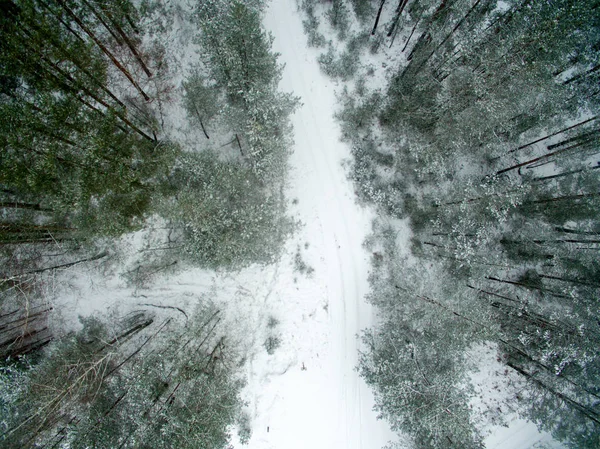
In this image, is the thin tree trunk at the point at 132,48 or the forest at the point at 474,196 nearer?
the forest at the point at 474,196

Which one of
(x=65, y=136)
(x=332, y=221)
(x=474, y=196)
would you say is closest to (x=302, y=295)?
(x=332, y=221)

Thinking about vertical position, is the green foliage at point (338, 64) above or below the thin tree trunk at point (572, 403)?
above

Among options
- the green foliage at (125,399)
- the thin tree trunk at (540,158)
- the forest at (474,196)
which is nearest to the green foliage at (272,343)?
the green foliage at (125,399)

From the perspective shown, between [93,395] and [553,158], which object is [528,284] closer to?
[553,158]

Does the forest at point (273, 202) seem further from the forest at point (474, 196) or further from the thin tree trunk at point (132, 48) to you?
the thin tree trunk at point (132, 48)

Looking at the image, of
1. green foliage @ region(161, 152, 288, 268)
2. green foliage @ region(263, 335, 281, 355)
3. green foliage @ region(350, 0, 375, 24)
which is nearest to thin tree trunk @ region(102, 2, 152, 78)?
green foliage @ region(161, 152, 288, 268)

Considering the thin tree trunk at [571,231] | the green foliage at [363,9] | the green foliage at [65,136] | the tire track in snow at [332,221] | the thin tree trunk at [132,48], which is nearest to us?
the green foliage at [65,136]

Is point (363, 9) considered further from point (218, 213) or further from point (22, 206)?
point (22, 206)
